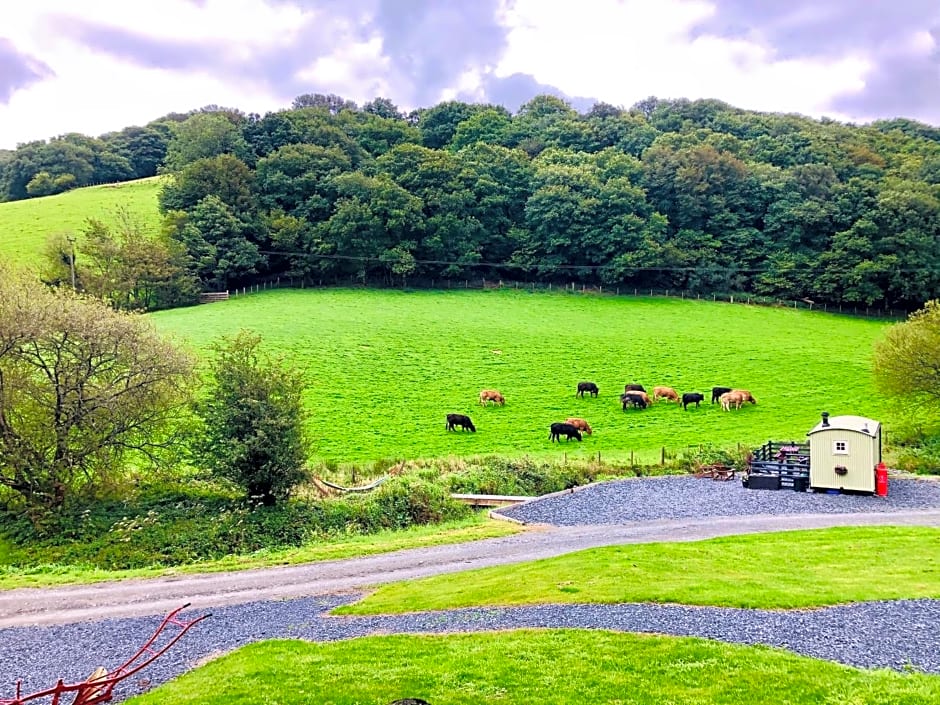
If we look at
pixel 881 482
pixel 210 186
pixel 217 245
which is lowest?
pixel 881 482

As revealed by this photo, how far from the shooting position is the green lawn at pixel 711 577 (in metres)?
14.1

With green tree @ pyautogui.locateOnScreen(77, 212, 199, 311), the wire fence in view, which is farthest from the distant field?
the wire fence

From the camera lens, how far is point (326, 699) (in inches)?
386

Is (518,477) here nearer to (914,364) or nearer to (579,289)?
(914,364)

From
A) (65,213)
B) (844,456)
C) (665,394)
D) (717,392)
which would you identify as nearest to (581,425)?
(665,394)

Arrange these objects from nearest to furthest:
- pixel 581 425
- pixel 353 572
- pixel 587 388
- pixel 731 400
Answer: pixel 353 572 < pixel 581 425 < pixel 731 400 < pixel 587 388

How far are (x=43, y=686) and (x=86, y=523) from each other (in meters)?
11.8

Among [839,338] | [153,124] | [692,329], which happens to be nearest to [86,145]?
[153,124]

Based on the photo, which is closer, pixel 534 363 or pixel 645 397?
pixel 645 397

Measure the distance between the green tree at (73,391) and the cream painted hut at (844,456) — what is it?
981 inches

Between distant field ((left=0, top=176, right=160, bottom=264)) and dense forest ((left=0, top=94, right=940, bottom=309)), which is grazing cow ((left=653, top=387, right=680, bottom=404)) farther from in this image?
distant field ((left=0, top=176, right=160, bottom=264))

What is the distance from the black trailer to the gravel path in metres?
1.70

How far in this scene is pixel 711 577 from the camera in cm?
1545

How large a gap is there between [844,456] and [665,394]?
530 inches
